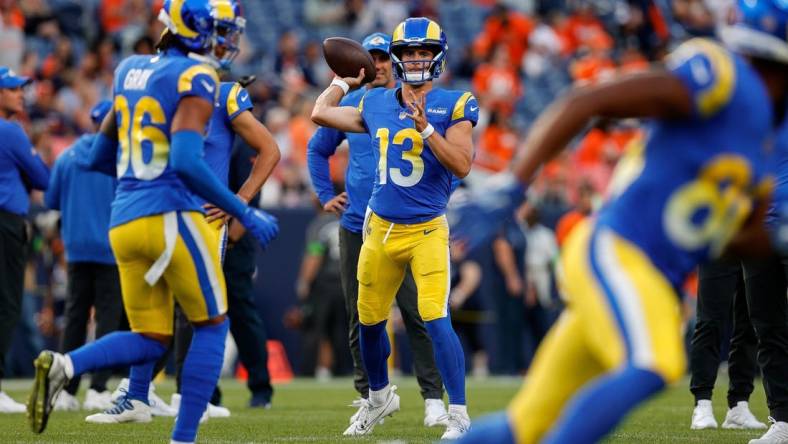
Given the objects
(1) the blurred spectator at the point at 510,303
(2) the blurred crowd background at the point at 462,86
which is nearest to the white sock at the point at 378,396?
(2) the blurred crowd background at the point at 462,86

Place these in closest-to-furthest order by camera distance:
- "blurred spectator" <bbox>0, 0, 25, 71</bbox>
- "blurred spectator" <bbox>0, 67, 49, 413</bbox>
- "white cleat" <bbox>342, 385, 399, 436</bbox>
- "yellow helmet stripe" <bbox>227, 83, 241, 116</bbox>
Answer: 1. "yellow helmet stripe" <bbox>227, 83, 241, 116</bbox>
2. "white cleat" <bbox>342, 385, 399, 436</bbox>
3. "blurred spectator" <bbox>0, 67, 49, 413</bbox>
4. "blurred spectator" <bbox>0, 0, 25, 71</bbox>

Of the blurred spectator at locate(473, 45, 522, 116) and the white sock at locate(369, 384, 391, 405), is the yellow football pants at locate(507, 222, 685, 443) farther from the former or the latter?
the blurred spectator at locate(473, 45, 522, 116)

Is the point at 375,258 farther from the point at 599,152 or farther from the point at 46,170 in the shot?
the point at 599,152

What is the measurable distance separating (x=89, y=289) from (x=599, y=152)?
8927mm

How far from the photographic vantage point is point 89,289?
9.05 m

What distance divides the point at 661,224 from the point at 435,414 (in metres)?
3.93

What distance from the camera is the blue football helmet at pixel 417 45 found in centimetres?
678

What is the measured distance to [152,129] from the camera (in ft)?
17.0

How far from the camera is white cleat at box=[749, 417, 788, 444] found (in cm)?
633

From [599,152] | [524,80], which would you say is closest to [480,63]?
[524,80]

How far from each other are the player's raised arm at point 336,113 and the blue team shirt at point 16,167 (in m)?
2.56

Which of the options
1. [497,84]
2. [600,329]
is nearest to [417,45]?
[600,329]

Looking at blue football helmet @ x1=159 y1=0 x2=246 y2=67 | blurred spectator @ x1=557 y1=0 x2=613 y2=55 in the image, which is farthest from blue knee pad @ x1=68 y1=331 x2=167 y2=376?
blurred spectator @ x1=557 y1=0 x2=613 y2=55

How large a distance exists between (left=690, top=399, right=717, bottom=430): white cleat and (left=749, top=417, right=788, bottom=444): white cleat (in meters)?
0.85
